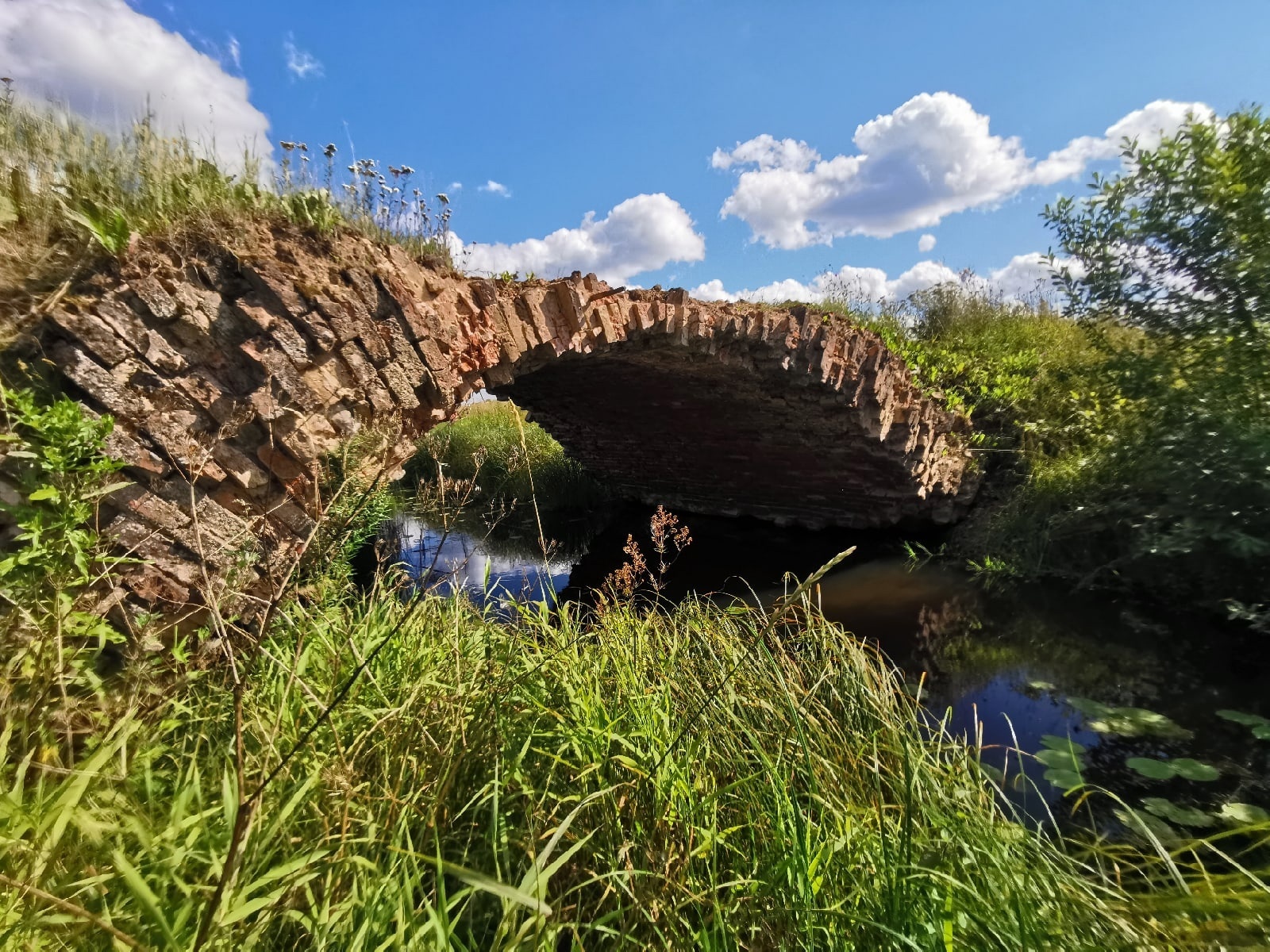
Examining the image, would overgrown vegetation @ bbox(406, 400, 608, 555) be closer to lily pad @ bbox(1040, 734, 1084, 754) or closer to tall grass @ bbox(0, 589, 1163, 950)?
lily pad @ bbox(1040, 734, 1084, 754)

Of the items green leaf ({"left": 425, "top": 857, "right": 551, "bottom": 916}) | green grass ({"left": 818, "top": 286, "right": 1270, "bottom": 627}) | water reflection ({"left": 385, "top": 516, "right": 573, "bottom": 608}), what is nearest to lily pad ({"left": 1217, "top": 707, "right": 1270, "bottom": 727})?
green grass ({"left": 818, "top": 286, "right": 1270, "bottom": 627})

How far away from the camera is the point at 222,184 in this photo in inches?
103

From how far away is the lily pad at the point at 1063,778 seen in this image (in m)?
2.74

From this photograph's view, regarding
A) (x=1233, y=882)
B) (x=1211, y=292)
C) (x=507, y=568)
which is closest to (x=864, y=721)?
(x=1233, y=882)

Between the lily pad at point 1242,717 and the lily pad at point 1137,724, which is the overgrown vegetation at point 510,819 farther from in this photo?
the lily pad at point 1242,717

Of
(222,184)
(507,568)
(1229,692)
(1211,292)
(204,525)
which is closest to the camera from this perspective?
(204,525)

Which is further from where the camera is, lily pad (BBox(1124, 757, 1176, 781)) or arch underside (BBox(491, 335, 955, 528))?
arch underside (BBox(491, 335, 955, 528))

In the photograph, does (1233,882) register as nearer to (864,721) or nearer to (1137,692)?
(864,721)

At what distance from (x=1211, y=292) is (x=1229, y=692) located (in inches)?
93.7

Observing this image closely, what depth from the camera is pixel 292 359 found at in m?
2.54

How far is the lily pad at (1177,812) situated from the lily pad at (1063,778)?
0.24 meters

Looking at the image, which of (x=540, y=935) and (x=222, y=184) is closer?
(x=540, y=935)

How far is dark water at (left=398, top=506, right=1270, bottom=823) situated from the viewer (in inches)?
112

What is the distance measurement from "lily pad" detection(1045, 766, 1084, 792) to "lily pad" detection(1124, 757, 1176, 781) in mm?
335
